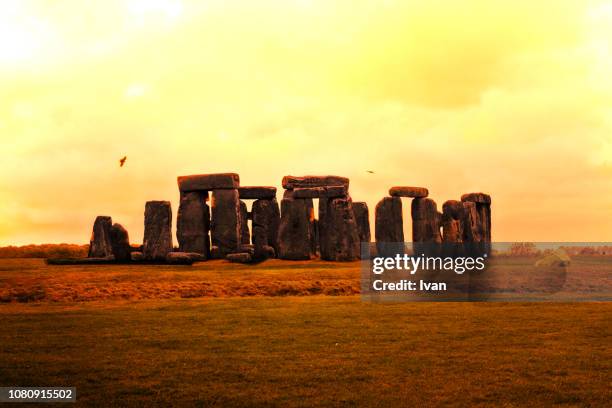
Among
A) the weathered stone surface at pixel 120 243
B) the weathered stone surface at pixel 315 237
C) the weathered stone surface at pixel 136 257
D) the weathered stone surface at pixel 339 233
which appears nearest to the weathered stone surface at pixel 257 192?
the weathered stone surface at pixel 315 237

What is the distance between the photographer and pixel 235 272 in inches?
871

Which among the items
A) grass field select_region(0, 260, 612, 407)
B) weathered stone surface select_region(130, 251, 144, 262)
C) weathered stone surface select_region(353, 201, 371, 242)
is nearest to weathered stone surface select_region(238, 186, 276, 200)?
weathered stone surface select_region(353, 201, 371, 242)

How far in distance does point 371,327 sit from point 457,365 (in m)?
3.46

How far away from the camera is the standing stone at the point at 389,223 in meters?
30.0

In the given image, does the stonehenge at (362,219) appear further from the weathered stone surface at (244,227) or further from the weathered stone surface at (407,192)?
the weathered stone surface at (244,227)

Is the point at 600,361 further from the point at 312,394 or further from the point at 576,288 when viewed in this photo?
the point at 576,288

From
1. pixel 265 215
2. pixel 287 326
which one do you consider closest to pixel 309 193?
pixel 265 215

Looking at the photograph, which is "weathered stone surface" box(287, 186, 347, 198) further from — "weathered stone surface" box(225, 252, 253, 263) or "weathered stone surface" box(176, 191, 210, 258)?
"weathered stone surface" box(176, 191, 210, 258)

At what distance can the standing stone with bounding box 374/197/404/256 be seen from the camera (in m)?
30.0

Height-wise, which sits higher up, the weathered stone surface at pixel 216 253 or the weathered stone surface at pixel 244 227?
the weathered stone surface at pixel 244 227

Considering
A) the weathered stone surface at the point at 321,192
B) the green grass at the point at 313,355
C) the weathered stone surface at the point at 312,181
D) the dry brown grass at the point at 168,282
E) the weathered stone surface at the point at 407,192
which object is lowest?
the green grass at the point at 313,355

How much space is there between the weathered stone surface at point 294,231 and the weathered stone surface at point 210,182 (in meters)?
2.03

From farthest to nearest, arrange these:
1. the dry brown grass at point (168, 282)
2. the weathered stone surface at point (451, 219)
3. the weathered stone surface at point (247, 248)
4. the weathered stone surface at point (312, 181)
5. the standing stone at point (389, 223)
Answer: the weathered stone surface at point (451, 219) → the standing stone at point (389, 223) → the weathered stone surface at point (312, 181) → the weathered stone surface at point (247, 248) → the dry brown grass at point (168, 282)

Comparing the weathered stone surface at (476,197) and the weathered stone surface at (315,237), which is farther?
the weathered stone surface at (476,197)
